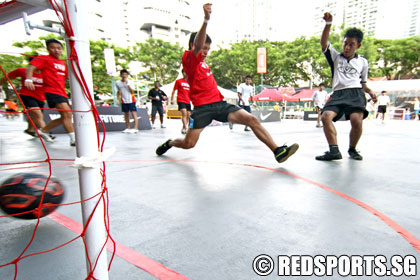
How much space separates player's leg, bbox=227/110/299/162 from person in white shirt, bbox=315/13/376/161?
0.68m

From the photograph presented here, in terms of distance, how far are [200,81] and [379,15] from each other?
76.0m

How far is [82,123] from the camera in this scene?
2.68ft

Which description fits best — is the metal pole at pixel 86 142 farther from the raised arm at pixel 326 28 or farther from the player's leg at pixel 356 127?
the player's leg at pixel 356 127

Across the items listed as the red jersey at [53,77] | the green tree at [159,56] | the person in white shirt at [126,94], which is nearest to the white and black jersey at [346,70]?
the red jersey at [53,77]

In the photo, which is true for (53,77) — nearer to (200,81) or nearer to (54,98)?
(54,98)

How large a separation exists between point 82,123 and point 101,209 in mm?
312

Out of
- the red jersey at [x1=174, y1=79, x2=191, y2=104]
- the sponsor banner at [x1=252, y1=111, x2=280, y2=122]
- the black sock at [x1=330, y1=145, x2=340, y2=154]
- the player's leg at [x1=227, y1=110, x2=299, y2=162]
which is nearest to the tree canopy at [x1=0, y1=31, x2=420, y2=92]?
the sponsor banner at [x1=252, y1=111, x2=280, y2=122]

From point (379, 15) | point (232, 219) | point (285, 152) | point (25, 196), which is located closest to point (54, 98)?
point (25, 196)

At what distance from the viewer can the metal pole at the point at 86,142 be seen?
81 centimetres

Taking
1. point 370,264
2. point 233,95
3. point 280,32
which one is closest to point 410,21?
point 280,32

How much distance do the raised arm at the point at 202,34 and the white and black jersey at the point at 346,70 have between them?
1.83 m

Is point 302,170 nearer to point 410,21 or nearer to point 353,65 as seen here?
point 353,65

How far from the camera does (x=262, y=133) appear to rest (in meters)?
2.91

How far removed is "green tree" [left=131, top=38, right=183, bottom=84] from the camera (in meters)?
29.0
